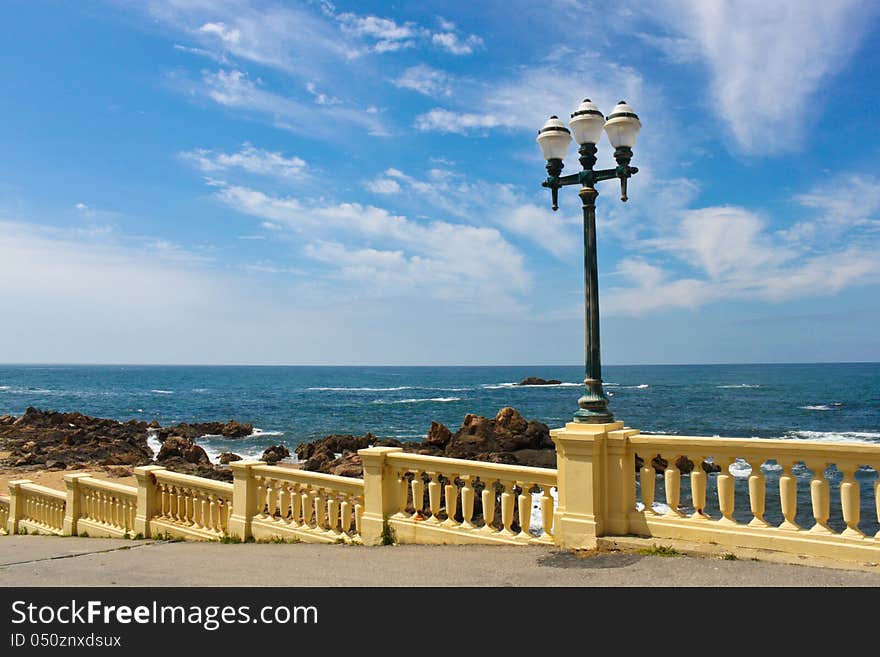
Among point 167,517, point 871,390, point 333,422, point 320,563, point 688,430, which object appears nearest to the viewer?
point 320,563

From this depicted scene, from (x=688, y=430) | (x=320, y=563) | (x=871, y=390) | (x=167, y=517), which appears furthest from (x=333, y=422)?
(x=871, y=390)

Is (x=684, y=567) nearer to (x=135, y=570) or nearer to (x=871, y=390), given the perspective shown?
(x=135, y=570)

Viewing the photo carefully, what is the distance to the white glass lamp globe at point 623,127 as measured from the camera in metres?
7.32

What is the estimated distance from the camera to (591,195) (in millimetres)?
7504

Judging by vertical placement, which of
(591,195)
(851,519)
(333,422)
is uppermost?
(591,195)

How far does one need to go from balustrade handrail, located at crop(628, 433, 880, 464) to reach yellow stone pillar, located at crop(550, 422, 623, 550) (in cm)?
39

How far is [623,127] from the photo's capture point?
7.32m

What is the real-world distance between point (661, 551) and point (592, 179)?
156 inches

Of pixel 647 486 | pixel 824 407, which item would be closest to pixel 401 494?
pixel 647 486

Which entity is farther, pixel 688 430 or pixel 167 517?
pixel 688 430

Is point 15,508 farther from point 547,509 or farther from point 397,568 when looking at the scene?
point 547,509

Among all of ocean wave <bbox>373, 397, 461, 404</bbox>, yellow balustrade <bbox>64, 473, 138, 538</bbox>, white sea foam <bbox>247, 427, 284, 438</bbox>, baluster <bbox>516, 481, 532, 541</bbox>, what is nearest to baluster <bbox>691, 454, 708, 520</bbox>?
baluster <bbox>516, 481, 532, 541</bbox>

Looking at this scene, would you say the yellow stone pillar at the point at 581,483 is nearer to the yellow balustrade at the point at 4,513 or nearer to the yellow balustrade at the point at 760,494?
the yellow balustrade at the point at 760,494
